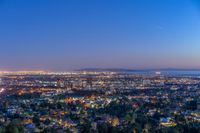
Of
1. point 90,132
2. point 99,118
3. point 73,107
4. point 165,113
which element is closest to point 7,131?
point 90,132

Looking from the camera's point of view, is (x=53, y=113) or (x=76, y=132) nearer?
(x=76, y=132)

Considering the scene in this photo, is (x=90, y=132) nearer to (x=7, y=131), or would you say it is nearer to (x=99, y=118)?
(x=7, y=131)

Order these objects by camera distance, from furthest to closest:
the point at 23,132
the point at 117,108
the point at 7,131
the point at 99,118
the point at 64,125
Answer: the point at 117,108 < the point at 99,118 < the point at 64,125 < the point at 23,132 < the point at 7,131

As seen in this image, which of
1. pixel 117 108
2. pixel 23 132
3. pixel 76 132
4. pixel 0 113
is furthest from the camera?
pixel 117 108

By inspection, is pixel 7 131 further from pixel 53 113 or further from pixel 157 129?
pixel 53 113

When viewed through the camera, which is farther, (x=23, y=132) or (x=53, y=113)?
(x=53, y=113)

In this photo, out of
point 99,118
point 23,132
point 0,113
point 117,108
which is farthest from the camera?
point 117,108

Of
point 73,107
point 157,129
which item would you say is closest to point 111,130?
point 157,129

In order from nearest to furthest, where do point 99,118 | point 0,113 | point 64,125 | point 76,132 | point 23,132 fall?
point 23,132 → point 76,132 → point 64,125 → point 99,118 → point 0,113
